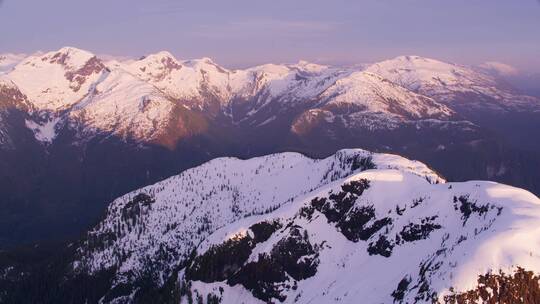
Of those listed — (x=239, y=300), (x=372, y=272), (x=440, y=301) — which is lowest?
(x=239, y=300)

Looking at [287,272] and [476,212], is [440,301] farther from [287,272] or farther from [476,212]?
[287,272]

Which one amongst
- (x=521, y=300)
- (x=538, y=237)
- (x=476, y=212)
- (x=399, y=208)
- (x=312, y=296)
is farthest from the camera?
(x=399, y=208)

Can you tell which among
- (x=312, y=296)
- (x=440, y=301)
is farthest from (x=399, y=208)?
(x=440, y=301)

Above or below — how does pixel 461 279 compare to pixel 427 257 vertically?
above

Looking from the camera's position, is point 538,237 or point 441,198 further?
point 441,198

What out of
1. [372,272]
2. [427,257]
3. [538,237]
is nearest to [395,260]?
[372,272]

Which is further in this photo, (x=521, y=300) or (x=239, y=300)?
(x=239, y=300)

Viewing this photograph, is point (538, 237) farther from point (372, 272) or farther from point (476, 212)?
point (372, 272)

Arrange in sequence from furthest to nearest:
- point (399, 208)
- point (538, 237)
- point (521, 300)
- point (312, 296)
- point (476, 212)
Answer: point (399, 208), point (312, 296), point (476, 212), point (538, 237), point (521, 300)

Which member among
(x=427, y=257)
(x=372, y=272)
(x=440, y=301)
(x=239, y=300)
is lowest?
(x=239, y=300)
